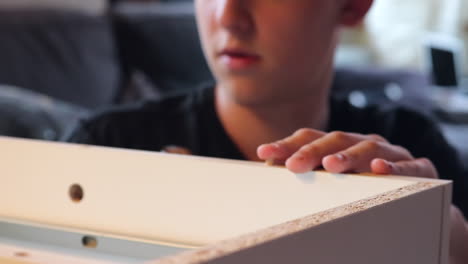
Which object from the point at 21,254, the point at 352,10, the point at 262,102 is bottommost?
the point at 21,254

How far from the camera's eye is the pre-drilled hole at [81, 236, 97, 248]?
0.46 meters

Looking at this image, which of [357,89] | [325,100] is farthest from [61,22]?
[325,100]

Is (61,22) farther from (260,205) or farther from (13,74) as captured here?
(260,205)

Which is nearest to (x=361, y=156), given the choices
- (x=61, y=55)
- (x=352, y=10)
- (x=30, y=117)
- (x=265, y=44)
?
(x=265, y=44)

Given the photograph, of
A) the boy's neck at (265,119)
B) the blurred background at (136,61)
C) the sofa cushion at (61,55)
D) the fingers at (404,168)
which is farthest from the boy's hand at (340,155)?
the sofa cushion at (61,55)

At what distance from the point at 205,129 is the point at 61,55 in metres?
1.44

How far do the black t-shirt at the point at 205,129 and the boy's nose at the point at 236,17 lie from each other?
0.16m

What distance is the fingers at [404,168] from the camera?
43cm

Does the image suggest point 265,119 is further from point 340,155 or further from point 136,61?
point 136,61

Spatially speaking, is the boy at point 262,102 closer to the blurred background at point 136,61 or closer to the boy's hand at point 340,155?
the boy's hand at point 340,155

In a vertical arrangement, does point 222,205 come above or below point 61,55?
below

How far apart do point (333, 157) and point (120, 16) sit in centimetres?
225

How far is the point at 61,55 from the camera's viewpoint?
7.18 feet

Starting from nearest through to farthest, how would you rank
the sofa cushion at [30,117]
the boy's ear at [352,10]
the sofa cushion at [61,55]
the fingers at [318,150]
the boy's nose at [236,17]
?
1. the fingers at [318,150]
2. the boy's nose at [236,17]
3. the boy's ear at [352,10]
4. the sofa cushion at [30,117]
5. the sofa cushion at [61,55]
